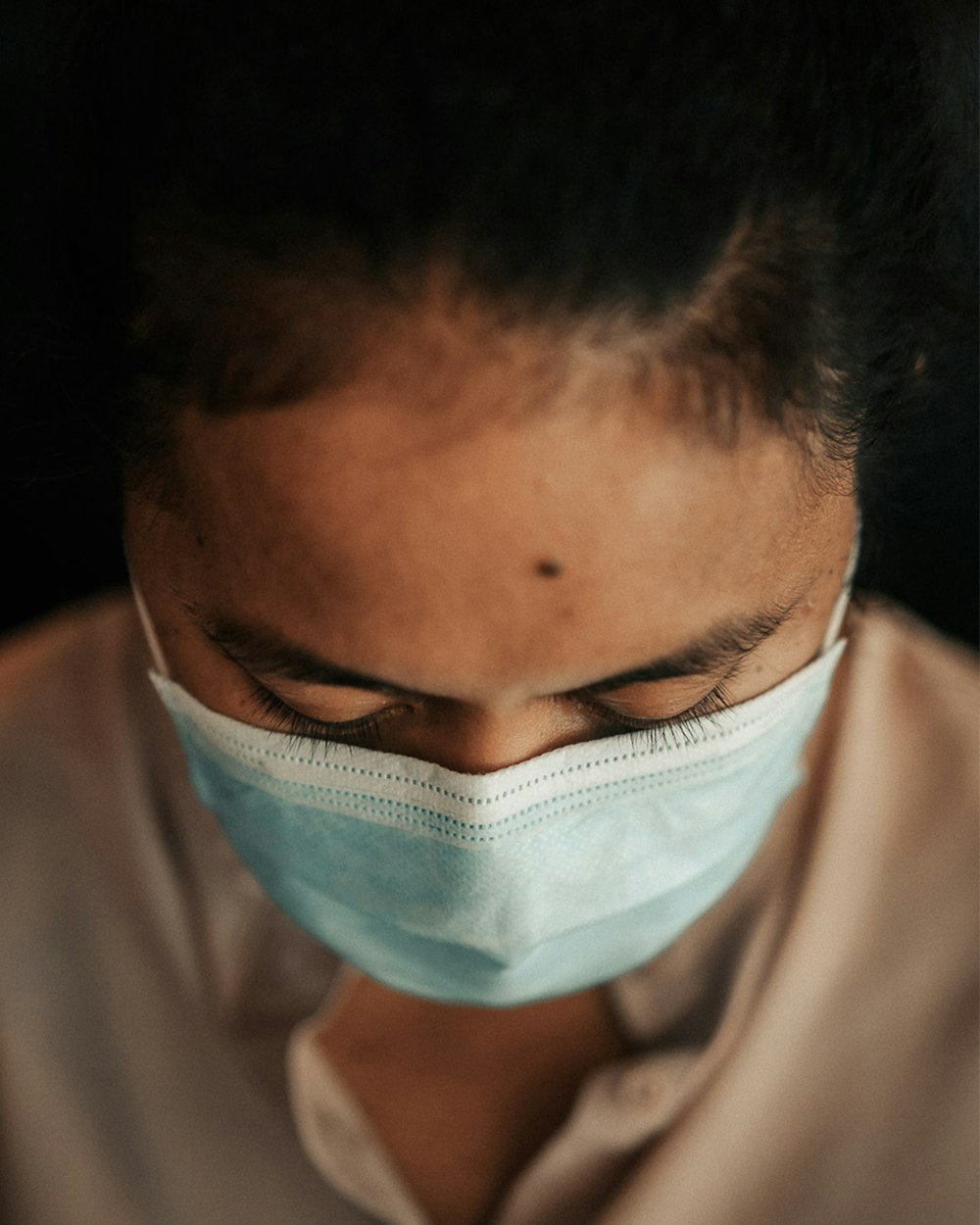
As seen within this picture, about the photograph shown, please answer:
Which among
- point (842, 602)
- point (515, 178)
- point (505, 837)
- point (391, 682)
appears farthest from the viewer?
point (842, 602)

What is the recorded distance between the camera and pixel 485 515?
647 mm

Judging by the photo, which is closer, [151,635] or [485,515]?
[485,515]

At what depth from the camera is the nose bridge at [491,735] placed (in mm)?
765

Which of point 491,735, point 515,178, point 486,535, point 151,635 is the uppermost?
point 515,178

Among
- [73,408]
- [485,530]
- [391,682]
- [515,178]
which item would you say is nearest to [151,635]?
[73,408]

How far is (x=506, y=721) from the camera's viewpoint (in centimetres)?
76

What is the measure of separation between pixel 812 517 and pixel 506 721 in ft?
0.85

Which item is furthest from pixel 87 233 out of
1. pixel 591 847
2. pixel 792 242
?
pixel 591 847

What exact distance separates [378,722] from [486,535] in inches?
8.5

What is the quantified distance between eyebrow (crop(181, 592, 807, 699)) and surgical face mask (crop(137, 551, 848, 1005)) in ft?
0.29

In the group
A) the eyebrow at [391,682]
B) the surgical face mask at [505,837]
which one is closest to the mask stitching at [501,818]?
the surgical face mask at [505,837]

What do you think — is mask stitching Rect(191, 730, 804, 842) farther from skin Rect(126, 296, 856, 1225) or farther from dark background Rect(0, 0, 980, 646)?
dark background Rect(0, 0, 980, 646)

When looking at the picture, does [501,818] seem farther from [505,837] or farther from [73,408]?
[73,408]

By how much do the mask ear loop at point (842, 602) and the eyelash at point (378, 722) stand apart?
142 millimetres
